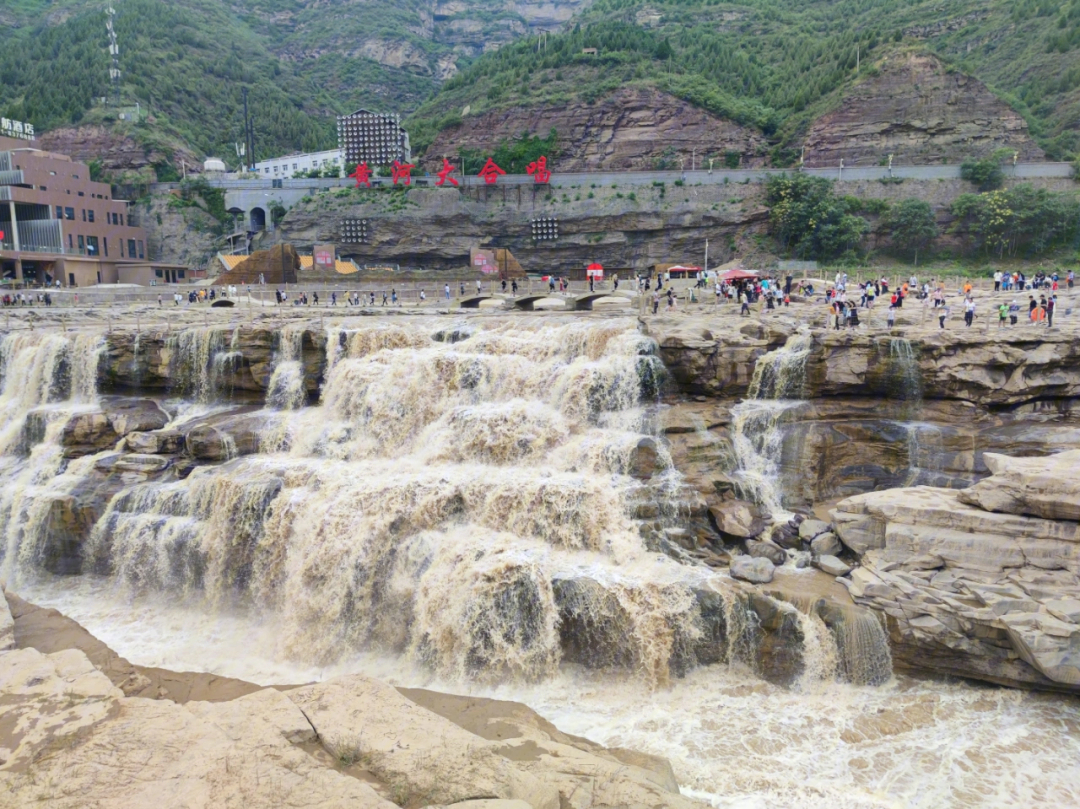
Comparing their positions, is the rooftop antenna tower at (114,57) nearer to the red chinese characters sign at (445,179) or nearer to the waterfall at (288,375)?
the red chinese characters sign at (445,179)

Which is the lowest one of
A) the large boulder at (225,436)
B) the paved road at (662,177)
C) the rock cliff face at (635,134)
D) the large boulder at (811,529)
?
the large boulder at (811,529)

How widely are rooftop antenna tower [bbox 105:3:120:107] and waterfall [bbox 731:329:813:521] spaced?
90.8m

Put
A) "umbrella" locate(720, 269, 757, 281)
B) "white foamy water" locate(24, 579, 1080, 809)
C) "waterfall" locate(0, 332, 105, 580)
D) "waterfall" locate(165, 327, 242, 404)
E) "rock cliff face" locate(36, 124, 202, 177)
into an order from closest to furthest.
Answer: "white foamy water" locate(24, 579, 1080, 809) → "waterfall" locate(0, 332, 105, 580) → "waterfall" locate(165, 327, 242, 404) → "umbrella" locate(720, 269, 757, 281) → "rock cliff face" locate(36, 124, 202, 177)

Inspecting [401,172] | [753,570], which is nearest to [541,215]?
[401,172]

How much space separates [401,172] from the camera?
240 ft

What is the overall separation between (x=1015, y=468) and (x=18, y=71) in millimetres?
115585

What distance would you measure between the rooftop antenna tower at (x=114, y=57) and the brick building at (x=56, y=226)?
24.3m

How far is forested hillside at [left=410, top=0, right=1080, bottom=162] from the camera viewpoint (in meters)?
71.2

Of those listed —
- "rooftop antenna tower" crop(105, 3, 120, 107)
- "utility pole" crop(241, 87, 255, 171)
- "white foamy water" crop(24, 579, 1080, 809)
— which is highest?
"rooftop antenna tower" crop(105, 3, 120, 107)

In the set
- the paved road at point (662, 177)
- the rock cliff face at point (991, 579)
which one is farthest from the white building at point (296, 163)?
the rock cliff face at point (991, 579)

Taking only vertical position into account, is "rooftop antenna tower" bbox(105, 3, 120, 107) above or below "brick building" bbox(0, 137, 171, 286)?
above

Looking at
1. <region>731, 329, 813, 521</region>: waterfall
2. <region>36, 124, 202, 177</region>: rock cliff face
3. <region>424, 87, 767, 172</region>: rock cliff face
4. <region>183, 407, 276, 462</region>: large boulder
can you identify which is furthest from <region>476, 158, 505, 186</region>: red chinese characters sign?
<region>731, 329, 813, 521</region>: waterfall

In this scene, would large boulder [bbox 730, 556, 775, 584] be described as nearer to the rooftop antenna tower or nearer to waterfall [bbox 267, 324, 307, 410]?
waterfall [bbox 267, 324, 307, 410]

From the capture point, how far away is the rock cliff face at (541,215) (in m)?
63.8
